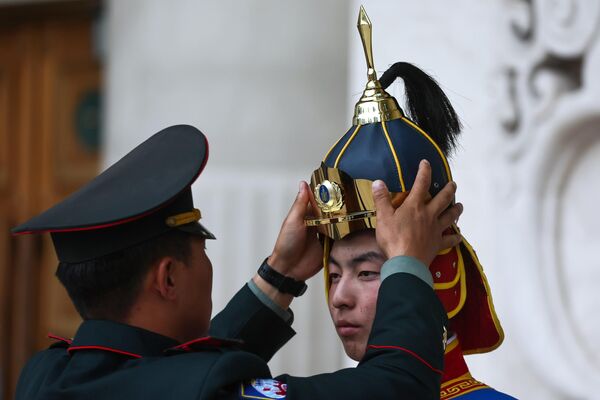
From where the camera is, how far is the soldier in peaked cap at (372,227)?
7.14ft

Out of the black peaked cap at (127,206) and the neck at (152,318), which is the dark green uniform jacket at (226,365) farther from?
the black peaked cap at (127,206)

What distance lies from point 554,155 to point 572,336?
0.60m

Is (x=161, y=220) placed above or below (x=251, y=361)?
above

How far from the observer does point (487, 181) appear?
Answer: 370 centimetres

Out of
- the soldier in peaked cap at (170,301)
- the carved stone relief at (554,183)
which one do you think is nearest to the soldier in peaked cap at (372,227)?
the soldier in peaked cap at (170,301)

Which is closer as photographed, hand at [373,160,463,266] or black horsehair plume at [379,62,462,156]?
hand at [373,160,463,266]

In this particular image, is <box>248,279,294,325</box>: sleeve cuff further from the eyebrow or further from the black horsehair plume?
the black horsehair plume

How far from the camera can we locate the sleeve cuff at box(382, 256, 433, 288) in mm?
2014

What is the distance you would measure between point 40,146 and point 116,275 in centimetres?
388

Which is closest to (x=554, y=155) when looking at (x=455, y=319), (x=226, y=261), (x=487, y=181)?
(x=487, y=181)

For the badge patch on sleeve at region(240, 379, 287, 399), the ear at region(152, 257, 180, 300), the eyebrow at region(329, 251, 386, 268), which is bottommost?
the badge patch on sleeve at region(240, 379, 287, 399)

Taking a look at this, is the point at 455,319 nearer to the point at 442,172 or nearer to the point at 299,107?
the point at 442,172

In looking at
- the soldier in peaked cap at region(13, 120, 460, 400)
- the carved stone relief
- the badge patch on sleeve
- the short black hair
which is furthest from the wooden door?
the badge patch on sleeve

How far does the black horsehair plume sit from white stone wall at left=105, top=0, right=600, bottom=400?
0.48 metres
